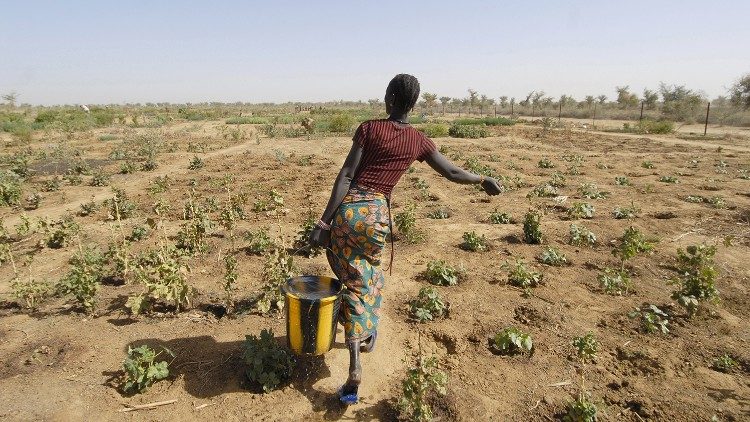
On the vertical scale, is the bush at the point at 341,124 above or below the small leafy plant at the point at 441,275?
above

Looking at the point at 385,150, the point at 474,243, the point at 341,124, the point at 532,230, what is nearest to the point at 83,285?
the point at 385,150

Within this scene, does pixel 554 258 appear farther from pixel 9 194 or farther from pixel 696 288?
pixel 9 194

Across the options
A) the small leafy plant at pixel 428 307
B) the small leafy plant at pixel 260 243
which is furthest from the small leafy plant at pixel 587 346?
the small leafy plant at pixel 260 243

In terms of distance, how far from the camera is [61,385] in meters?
2.93

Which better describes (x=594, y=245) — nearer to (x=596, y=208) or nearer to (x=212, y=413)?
(x=596, y=208)

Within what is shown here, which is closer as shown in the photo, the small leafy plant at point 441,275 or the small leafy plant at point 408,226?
the small leafy plant at point 441,275

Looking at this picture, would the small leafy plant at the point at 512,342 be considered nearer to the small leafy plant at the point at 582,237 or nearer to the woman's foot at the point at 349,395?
the woman's foot at the point at 349,395

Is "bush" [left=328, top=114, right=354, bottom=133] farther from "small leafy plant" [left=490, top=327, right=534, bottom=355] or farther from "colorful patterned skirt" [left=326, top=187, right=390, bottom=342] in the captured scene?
"colorful patterned skirt" [left=326, top=187, right=390, bottom=342]

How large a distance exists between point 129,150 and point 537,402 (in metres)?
16.4

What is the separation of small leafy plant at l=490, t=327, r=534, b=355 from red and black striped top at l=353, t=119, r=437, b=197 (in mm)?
1693

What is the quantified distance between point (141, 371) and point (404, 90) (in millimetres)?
2587

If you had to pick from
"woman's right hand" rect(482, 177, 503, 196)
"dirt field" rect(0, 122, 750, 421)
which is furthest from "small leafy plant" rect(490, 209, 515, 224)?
"woman's right hand" rect(482, 177, 503, 196)

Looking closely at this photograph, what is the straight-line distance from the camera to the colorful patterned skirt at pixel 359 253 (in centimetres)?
259

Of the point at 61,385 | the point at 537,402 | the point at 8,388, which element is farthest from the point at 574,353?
the point at 8,388
